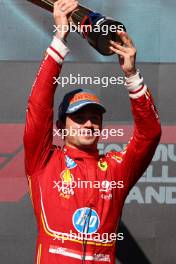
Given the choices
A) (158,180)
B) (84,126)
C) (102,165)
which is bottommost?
(158,180)

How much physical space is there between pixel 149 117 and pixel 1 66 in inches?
36.7

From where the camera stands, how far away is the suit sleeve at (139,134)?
1838 mm

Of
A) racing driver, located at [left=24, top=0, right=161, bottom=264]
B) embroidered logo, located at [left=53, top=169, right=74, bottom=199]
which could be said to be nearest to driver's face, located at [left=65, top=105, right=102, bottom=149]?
racing driver, located at [left=24, top=0, right=161, bottom=264]

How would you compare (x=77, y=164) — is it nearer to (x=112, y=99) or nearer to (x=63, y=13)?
(x=63, y=13)

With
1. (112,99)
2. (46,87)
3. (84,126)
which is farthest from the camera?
(112,99)

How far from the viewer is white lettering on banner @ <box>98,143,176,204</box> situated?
2602mm

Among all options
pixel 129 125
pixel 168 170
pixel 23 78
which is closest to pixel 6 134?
pixel 23 78

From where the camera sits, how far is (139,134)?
1.90 metres

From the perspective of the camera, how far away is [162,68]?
2623 mm

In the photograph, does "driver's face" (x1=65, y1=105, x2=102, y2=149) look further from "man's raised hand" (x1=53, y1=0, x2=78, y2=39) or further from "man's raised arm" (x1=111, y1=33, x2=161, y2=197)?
"man's raised hand" (x1=53, y1=0, x2=78, y2=39)

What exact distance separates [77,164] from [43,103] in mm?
218

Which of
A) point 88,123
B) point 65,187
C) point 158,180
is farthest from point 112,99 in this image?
point 65,187

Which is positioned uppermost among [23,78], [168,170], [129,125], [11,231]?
[23,78]

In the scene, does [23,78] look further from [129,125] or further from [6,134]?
[129,125]
